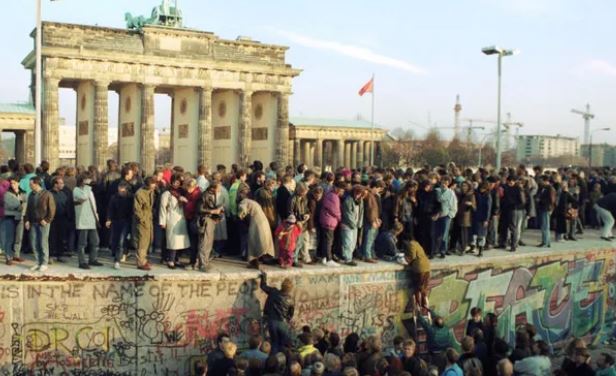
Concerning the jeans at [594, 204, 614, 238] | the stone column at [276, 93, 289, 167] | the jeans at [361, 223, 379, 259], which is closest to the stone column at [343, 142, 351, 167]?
the stone column at [276, 93, 289, 167]

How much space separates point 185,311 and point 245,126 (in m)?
35.5

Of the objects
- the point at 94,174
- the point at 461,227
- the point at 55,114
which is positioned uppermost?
the point at 55,114

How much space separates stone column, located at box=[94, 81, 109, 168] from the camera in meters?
41.7

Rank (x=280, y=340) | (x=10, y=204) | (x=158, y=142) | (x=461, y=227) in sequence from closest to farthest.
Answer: (x=280, y=340) → (x=10, y=204) → (x=461, y=227) → (x=158, y=142)

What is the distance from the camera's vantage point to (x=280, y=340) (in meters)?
12.3

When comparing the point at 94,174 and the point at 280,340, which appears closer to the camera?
the point at 280,340

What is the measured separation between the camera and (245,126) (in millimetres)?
47500

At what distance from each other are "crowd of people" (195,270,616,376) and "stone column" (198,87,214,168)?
34.2m

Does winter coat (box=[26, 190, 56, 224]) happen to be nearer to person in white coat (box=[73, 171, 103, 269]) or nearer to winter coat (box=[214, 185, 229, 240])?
person in white coat (box=[73, 171, 103, 269])

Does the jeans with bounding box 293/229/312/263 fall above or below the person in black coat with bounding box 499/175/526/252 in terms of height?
below

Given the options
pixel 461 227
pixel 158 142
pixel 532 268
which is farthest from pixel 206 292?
pixel 158 142

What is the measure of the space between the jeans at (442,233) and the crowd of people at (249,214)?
24mm

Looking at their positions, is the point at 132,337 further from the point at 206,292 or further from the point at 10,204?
the point at 10,204

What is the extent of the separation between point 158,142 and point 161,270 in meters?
132
